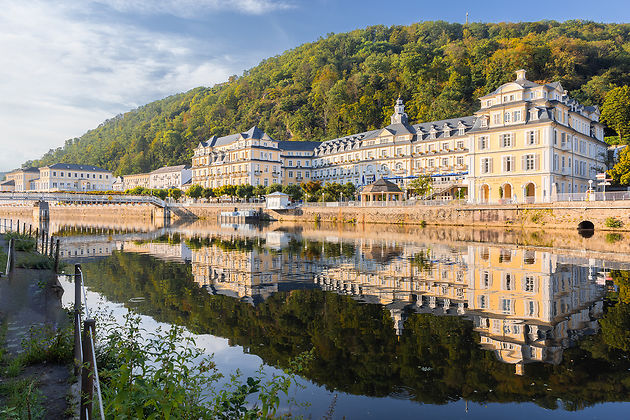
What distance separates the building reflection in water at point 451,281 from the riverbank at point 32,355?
539 centimetres

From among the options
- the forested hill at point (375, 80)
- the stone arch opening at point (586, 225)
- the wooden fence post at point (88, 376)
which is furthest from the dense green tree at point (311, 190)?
the wooden fence post at point (88, 376)

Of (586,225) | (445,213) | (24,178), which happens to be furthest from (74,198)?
(24,178)

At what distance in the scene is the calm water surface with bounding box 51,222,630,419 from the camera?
699 cm

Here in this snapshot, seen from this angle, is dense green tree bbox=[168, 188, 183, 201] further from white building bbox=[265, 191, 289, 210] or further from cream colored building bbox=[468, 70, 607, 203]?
cream colored building bbox=[468, 70, 607, 203]

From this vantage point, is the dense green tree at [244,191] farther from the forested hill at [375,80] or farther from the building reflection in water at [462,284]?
the building reflection in water at [462,284]

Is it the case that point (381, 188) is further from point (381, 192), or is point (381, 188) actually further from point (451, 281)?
point (451, 281)

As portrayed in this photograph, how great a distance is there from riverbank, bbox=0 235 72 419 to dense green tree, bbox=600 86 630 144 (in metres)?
78.6

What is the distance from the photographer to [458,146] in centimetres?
6869

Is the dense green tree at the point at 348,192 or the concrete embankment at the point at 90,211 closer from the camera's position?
the dense green tree at the point at 348,192

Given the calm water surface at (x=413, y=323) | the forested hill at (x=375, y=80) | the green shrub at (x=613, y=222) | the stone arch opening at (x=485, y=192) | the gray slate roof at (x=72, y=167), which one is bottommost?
the calm water surface at (x=413, y=323)

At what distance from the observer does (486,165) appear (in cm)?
5097

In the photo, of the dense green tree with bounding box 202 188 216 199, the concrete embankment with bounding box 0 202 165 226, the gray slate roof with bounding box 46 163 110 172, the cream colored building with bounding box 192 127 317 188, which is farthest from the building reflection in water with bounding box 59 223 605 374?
the gray slate roof with bounding box 46 163 110 172

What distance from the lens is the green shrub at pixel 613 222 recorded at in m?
36.3

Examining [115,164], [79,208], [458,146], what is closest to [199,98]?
[115,164]
